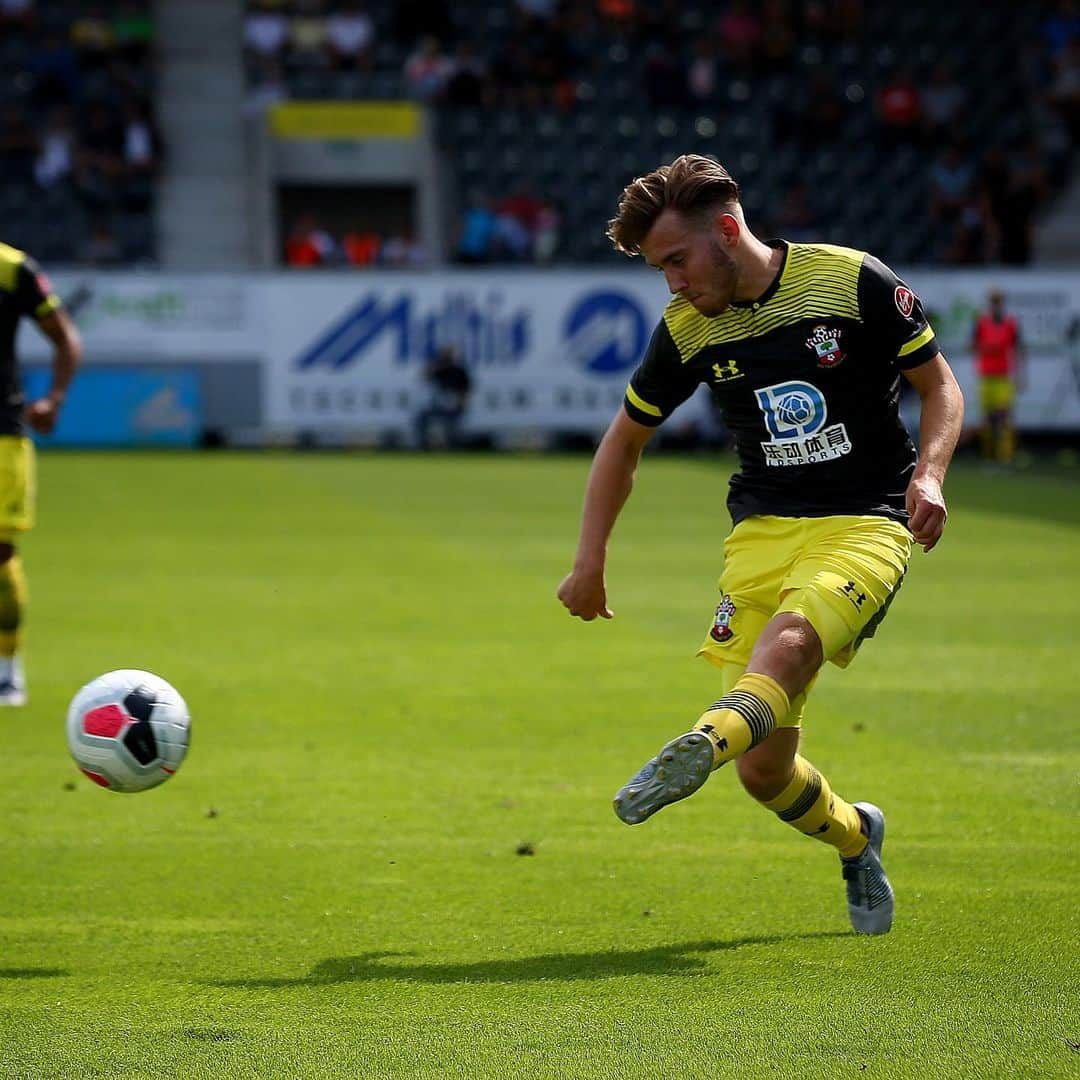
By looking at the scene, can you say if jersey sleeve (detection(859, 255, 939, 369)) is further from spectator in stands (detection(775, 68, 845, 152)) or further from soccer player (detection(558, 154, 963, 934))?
spectator in stands (detection(775, 68, 845, 152))

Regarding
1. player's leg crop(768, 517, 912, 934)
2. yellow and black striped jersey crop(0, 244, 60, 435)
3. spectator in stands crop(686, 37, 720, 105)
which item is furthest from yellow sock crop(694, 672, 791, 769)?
spectator in stands crop(686, 37, 720, 105)

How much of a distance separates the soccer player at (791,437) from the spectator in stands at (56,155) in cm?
2956

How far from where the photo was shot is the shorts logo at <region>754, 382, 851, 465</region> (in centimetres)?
530

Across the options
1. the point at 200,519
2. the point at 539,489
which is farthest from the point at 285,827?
the point at 539,489

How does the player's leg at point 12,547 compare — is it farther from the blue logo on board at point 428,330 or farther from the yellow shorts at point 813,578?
the blue logo on board at point 428,330

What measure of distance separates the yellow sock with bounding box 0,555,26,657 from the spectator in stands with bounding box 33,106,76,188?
83.6ft

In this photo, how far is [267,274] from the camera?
2897 centimetres

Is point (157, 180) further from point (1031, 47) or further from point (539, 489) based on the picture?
point (1031, 47)

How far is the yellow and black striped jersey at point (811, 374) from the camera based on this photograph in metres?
5.28

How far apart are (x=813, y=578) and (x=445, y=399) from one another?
24.2 metres

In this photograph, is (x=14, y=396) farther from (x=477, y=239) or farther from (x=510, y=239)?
(x=510, y=239)

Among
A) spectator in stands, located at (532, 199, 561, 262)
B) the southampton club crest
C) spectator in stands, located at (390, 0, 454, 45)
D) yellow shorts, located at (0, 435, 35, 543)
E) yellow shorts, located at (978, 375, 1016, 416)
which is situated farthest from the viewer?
spectator in stands, located at (390, 0, 454, 45)

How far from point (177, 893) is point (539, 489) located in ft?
55.1

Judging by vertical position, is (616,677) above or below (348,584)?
above
